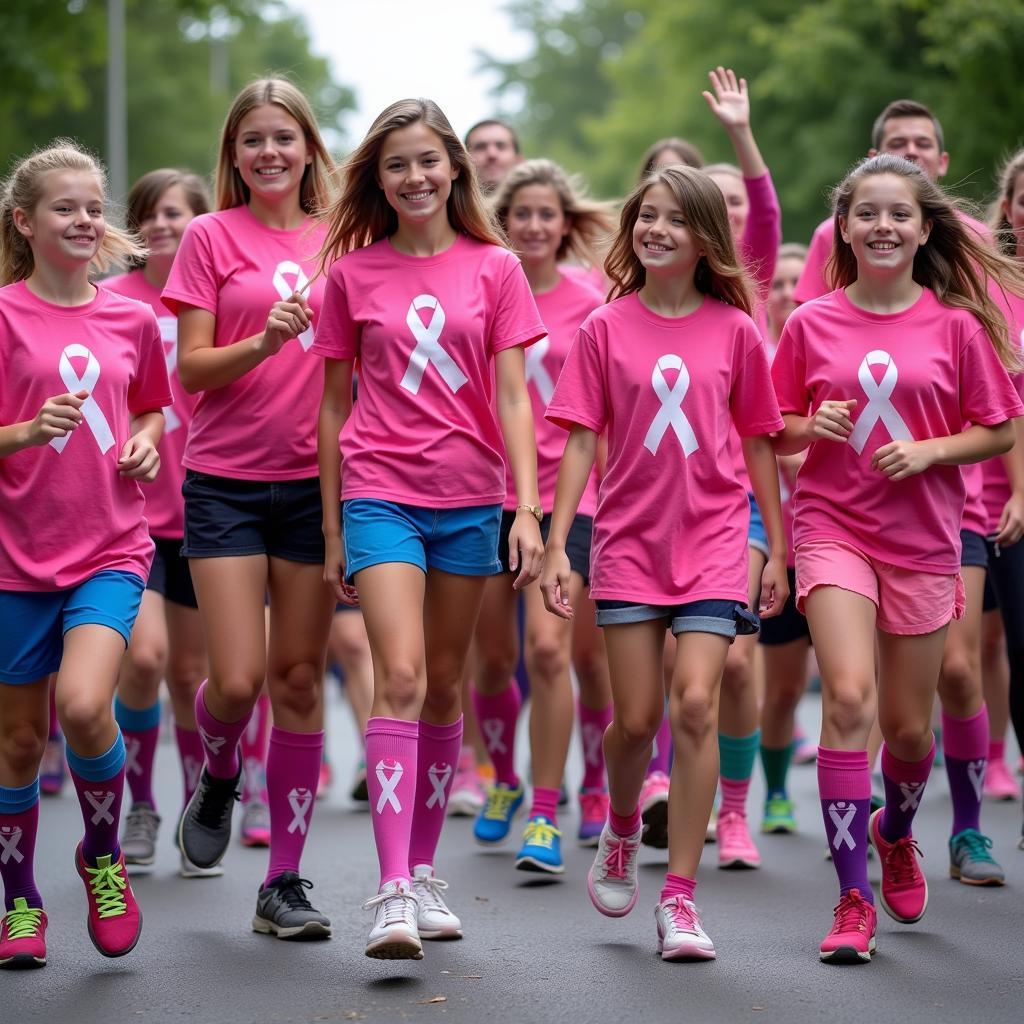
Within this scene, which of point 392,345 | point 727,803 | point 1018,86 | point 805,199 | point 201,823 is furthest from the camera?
point 805,199

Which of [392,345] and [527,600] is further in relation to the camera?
[527,600]

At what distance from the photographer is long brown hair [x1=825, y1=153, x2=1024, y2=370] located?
19.6ft

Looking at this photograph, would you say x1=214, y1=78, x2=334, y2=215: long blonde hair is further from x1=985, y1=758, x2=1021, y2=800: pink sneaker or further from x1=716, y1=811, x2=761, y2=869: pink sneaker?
x1=985, y1=758, x2=1021, y2=800: pink sneaker

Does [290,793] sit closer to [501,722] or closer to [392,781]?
[392,781]

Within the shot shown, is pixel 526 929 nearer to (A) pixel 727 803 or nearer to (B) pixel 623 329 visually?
(A) pixel 727 803

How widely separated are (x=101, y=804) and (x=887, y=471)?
2.60 m

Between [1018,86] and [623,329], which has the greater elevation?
[1018,86]

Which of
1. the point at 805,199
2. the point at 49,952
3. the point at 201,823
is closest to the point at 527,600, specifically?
the point at 201,823

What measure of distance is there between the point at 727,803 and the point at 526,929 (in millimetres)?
1547

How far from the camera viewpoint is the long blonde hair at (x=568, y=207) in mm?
8078

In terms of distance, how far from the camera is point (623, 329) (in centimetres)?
597

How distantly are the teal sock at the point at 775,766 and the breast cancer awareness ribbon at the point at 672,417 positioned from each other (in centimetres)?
254

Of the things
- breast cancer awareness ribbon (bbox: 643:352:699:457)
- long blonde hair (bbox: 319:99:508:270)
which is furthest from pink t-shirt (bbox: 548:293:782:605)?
long blonde hair (bbox: 319:99:508:270)

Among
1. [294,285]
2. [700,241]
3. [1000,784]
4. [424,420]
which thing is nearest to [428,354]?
[424,420]
